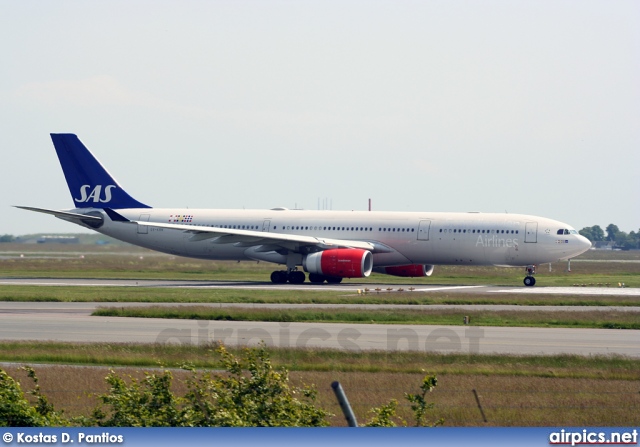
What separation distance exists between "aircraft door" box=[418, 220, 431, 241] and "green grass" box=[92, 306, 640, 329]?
58.2ft

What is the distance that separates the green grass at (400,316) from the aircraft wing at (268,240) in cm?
1734

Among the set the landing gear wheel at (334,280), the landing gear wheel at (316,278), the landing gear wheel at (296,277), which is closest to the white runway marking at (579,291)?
the landing gear wheel at (334,280)

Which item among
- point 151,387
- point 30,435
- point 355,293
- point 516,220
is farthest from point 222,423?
point 516,220

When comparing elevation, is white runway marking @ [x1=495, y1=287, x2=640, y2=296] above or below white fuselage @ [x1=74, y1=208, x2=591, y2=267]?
below

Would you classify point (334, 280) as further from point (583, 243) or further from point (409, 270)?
point (583, 243)

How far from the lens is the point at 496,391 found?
54.4ft

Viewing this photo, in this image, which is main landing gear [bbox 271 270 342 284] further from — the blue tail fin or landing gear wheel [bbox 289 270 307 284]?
the blue tail fin

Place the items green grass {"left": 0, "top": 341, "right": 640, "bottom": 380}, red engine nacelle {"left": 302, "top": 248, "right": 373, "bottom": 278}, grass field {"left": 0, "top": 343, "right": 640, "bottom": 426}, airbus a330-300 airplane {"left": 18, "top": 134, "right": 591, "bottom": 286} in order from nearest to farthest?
grass field {"left": 0, "top": 343, "right": 640, "bottom": 426}
green grass {"left": 0, "top": 341, "right": 640, "bottom": 380}
red engine nacelle {"left": 302, "top": 248, "right": 373, "bottom": 278}
airbus a330-300 airplane {"left": 18, "top": 134, "right": 591, "bottom": 286}

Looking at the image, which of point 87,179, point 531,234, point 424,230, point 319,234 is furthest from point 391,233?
point 87,179

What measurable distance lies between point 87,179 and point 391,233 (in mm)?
18849

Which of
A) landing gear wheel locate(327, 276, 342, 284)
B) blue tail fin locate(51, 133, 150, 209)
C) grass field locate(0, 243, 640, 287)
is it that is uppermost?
blue tail fin locate(51, 133, 150, 209)

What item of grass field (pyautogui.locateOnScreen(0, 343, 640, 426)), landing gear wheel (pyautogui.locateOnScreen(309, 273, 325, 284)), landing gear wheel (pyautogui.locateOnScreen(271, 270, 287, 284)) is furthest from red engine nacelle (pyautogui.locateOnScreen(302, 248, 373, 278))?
grass field (pyautogui.locateOnScreen(0, 343, 640, 426))

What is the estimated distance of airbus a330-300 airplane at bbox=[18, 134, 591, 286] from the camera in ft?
162

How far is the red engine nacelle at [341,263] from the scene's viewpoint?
48.1 metres
